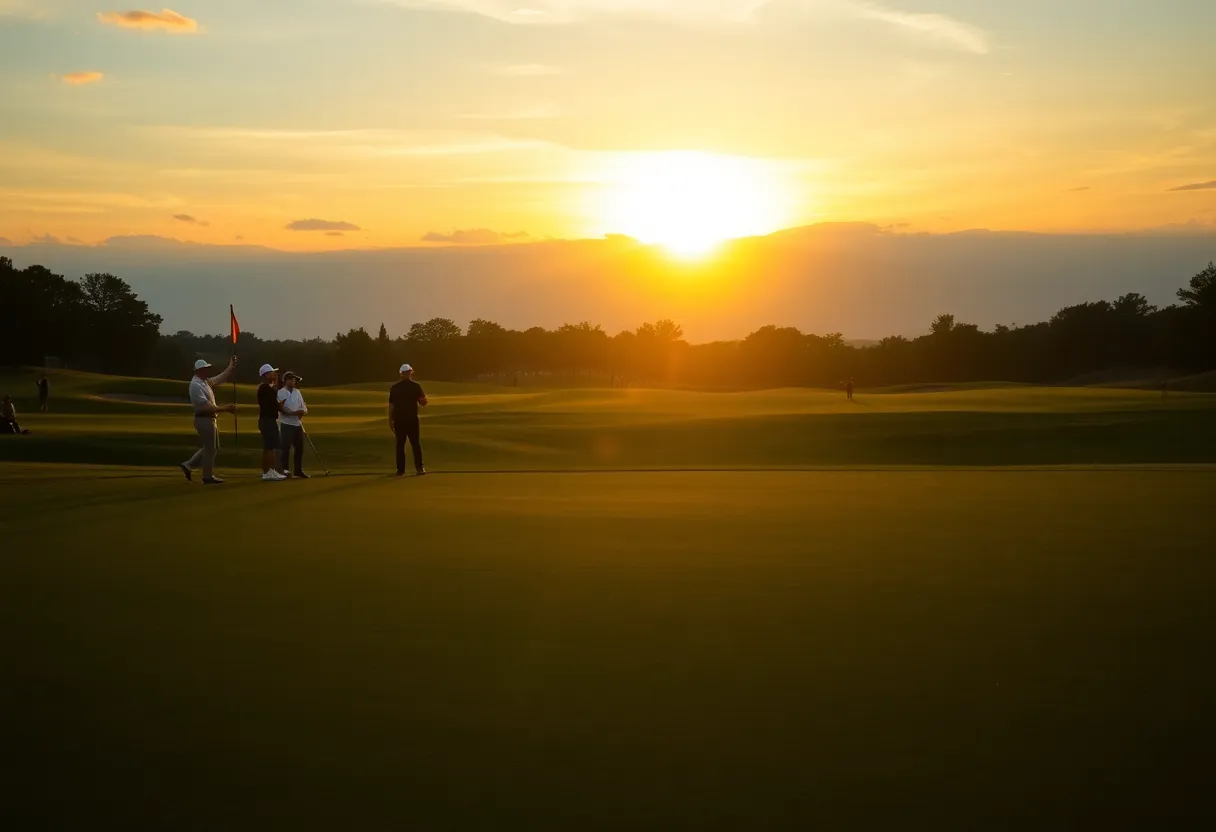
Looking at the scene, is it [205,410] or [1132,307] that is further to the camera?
[1132,307]

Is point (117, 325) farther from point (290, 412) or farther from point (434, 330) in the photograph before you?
point (290, 412)

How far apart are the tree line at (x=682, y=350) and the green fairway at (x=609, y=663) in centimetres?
8361

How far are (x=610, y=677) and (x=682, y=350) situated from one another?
135 m

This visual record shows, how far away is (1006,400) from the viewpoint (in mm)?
49000

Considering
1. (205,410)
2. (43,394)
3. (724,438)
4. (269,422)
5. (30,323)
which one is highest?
(30,323)

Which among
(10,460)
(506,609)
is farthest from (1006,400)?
(506,609)

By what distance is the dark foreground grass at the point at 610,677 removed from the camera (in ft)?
16.9

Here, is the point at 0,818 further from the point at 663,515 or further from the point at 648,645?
the point at 663,515

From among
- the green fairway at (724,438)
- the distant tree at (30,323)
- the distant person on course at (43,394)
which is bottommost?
the green fairway at (724,438)

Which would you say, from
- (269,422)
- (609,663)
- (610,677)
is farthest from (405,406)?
(610,677)

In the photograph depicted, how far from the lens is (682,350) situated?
141m

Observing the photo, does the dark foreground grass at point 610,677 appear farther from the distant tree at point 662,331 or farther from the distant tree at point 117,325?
the distant tree at point 662,331

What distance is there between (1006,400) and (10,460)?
117ft

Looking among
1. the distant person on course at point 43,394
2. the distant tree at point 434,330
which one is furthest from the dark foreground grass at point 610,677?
the distant tree at point 434,330
